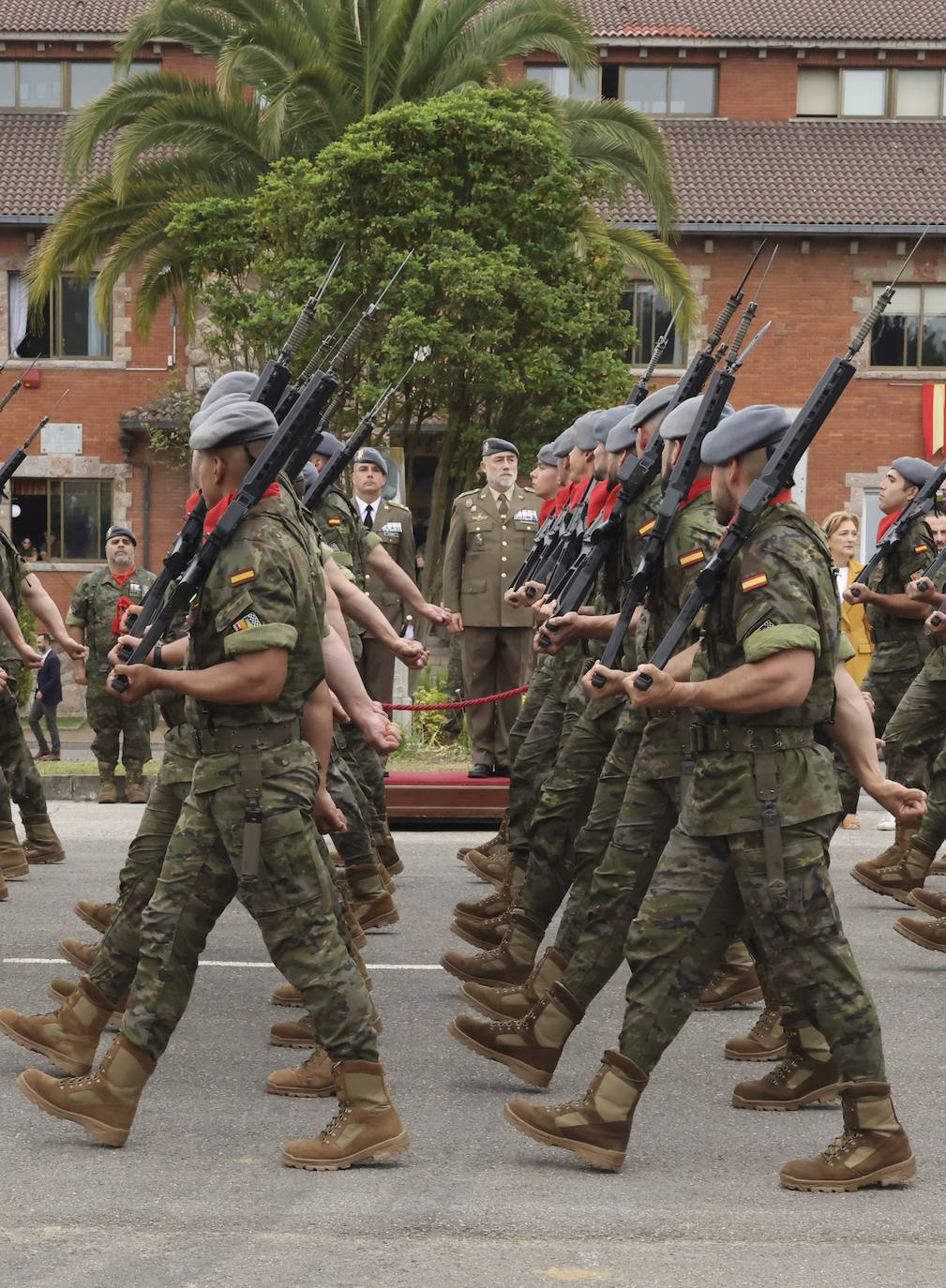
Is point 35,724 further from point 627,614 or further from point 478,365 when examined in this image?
point 627,614

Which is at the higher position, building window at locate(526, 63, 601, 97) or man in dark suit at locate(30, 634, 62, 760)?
building window at locate(526, 63, 601, 97)

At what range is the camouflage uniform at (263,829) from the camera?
497cm

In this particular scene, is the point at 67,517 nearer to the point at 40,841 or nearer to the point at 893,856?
the point at 40,841

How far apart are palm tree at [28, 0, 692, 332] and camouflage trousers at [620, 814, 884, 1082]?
57.0ft

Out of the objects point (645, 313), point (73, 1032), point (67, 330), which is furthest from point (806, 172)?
point (73, 1032)

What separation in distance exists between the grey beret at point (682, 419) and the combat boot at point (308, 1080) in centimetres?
230

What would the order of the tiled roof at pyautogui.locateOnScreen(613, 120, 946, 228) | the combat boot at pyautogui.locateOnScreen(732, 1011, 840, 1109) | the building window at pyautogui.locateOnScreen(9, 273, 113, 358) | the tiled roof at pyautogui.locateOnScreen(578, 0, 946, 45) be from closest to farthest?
the combat boot at pyautogui.locateOnScreen(732, 1011, 840, 1109)
the tiled roof at pyautogui.locateOnScreen(613, 120, 946, 228)
the building window at pyautogui.locateOnScreen(9, 273, 113, 358)
the tiled roof at pyautogui.locateOnScreen(578, 0, 946, 45)

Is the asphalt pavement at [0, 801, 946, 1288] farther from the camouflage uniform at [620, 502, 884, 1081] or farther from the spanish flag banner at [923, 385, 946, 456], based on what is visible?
the spanish flag banner at [923, 385, 946, 456]

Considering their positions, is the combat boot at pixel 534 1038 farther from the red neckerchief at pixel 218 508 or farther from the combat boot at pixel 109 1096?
the red neckerchief at pixel 218 508

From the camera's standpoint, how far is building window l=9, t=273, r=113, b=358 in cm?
2984

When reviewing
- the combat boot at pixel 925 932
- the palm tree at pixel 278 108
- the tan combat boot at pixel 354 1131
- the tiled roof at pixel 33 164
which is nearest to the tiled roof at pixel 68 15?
the tiled roof at pixel 33 164

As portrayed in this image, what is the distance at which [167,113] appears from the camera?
22.1m

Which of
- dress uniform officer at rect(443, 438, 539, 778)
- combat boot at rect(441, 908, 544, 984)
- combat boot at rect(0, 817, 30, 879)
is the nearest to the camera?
combat boot at rect(441, 908, 544, 984)

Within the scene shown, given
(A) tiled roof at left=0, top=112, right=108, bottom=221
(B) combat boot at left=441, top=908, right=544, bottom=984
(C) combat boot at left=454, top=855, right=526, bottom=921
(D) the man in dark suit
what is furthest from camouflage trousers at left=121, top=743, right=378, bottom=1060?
(A) tiled roof at left=0, top=112, right=108, bottom=221
